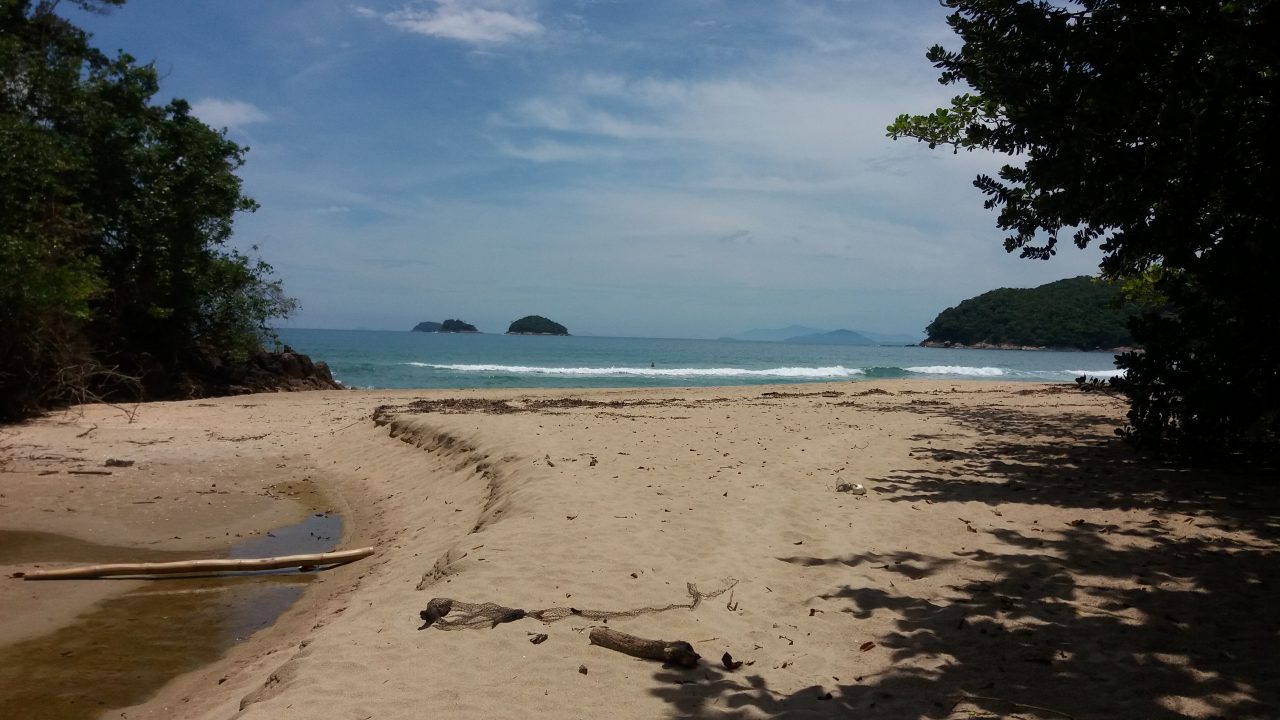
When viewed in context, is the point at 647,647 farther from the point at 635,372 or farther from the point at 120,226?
the point at 635,372

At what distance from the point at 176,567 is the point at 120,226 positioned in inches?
828

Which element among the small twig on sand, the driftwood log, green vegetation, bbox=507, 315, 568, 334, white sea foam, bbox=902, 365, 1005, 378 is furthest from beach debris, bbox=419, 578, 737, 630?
green vegetation, bbox=507, 315, 568, 334

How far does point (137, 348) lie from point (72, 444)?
12.8 meters

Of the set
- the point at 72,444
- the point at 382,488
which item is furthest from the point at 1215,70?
the point at 72,444

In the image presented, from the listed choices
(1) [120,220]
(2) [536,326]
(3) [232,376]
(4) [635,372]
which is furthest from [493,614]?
(2) [536,326]

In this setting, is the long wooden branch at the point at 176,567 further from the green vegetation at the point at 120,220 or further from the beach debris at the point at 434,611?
the green vegetation at the point at 120,220

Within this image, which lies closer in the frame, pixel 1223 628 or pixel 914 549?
pixel 1223 628

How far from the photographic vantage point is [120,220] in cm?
2362

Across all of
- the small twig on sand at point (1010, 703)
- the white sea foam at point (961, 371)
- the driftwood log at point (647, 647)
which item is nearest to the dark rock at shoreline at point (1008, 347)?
the white sea foam at point (961, 371)

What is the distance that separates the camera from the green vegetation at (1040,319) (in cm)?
10194

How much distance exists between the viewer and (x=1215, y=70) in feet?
16.7

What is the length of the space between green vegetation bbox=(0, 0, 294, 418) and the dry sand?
211 inches

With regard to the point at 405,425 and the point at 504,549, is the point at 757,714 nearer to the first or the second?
the point at 504,549

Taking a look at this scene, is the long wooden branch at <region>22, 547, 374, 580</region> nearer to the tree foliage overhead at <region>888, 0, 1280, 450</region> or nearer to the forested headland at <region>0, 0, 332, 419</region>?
the tree foliage overhead at <region>888, 0, 1280, 450</region>
